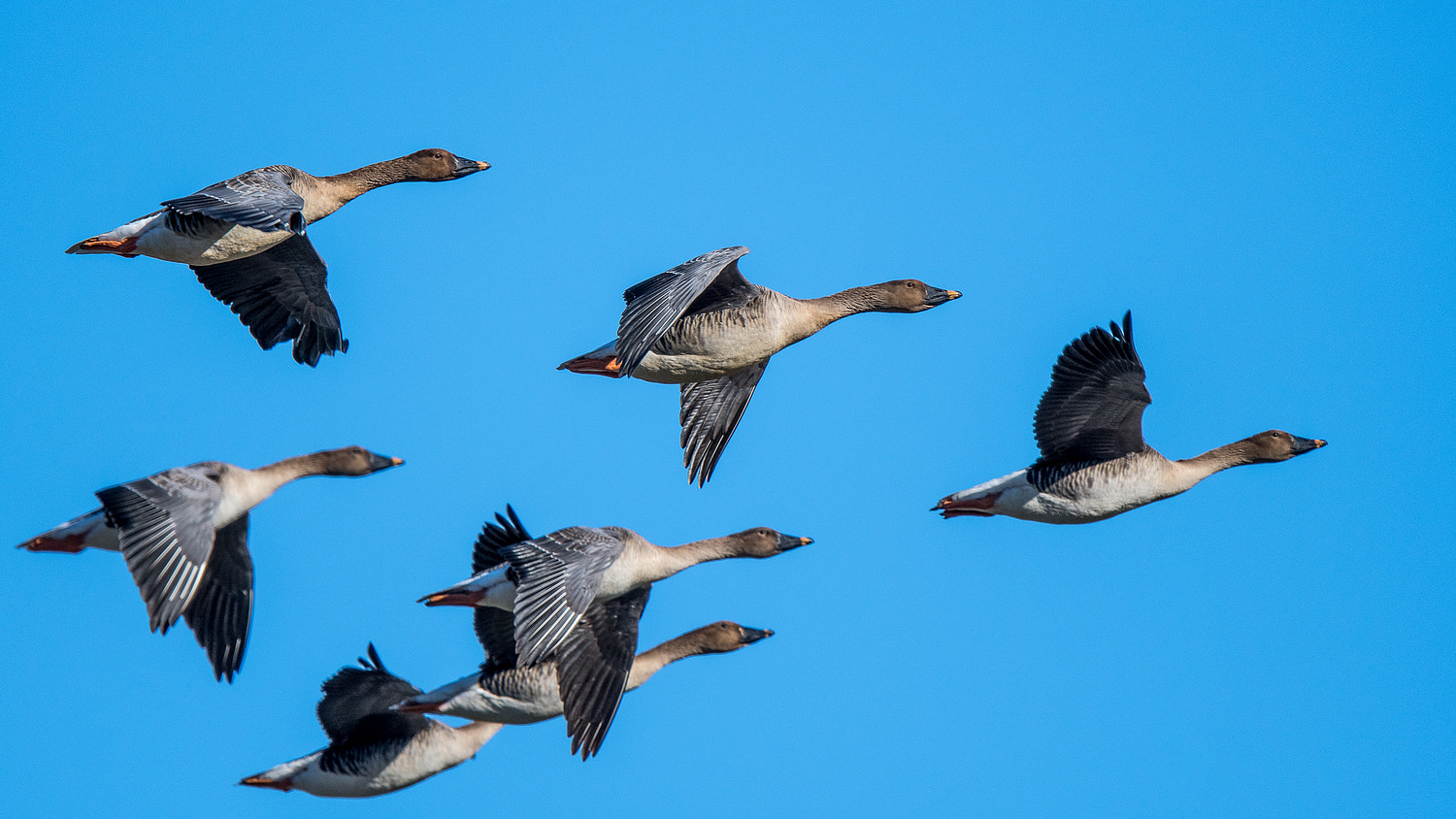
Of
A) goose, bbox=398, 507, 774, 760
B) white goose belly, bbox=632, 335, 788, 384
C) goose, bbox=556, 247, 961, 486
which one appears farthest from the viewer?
white goose belly, bbox=632, 335, 788, 384

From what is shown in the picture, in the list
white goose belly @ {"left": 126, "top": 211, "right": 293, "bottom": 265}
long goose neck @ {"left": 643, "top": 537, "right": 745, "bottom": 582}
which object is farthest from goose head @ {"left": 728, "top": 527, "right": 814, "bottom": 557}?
white goose belly @ {"left": 126, "top": 211, "right": 293, "bottom": 265}

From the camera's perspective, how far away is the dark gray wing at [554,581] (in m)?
16.4

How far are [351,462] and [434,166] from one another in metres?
4.28

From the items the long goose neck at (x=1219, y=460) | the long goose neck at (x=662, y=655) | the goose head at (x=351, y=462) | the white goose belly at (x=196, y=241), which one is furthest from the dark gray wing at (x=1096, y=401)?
the white goose belly at (x=196, y=241)

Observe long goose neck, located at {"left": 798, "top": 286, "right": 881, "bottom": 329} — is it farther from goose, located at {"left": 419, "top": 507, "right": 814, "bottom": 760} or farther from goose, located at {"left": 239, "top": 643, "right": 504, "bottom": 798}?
goose, located at {"left": 239, "top": 643, "right": 504, "bottom": 798}

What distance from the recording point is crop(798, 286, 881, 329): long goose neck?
63.0 feet

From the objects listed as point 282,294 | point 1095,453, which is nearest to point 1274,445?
point 1095,453

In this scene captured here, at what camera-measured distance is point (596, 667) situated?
17.7 m

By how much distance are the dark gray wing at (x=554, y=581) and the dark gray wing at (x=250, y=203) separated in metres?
4.15

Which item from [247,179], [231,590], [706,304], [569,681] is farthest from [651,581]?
[247,179]

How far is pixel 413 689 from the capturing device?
751 inches

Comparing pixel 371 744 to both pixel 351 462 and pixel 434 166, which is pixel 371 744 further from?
pixel 434 166

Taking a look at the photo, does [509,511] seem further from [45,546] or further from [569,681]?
[45,546]

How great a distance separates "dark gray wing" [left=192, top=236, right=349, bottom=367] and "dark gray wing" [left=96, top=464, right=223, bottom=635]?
5.04 metres
